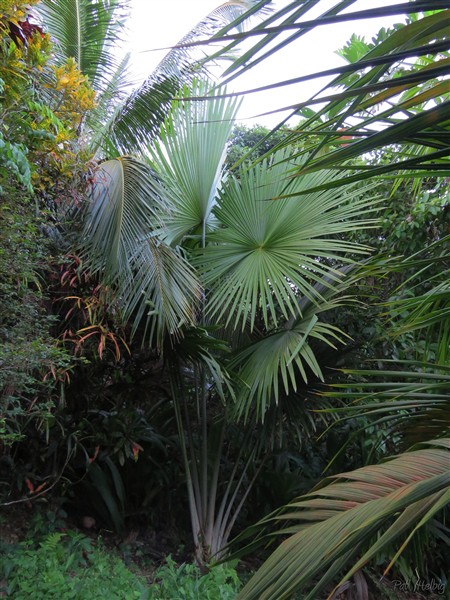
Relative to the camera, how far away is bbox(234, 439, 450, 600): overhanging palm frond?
923 mm

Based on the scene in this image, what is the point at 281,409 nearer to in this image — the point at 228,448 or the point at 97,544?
the point at 228,448

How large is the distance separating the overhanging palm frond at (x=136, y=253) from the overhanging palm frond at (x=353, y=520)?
100 inches

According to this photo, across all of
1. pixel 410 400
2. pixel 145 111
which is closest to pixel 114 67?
pixel 145 111

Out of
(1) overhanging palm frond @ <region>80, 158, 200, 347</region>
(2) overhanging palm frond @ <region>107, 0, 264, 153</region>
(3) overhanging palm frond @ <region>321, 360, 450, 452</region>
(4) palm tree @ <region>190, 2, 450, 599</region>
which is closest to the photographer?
(4) palm tree @ <region>190, 2, 450, 599</region>

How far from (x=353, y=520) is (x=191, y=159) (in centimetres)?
375

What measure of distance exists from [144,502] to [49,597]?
170cm

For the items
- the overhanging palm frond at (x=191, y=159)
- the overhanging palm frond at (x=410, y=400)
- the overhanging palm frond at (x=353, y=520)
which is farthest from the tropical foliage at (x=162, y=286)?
the overhanging palm frond at (x=353, y=520)

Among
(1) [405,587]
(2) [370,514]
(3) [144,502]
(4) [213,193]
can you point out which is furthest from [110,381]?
(2) [370,514]

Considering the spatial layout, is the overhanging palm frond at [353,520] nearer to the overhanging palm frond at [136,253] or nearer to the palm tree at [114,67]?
the overhanging palm frond at [136,253]

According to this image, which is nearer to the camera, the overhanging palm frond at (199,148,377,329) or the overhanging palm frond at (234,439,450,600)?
the overhanging palm frond at (234,439,450,600)

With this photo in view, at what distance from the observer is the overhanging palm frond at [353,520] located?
923 mm

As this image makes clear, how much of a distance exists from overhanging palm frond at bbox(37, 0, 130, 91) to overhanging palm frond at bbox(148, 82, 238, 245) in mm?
1599

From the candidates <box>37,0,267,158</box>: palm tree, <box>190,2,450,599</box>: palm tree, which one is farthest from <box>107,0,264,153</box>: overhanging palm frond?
<box>190,2,450,599</box>: palm tree

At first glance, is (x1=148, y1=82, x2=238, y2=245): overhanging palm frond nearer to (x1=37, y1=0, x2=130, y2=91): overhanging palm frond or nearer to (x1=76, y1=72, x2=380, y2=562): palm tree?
(x1=76, y1=72, x2=380, y2=562): palm tree
